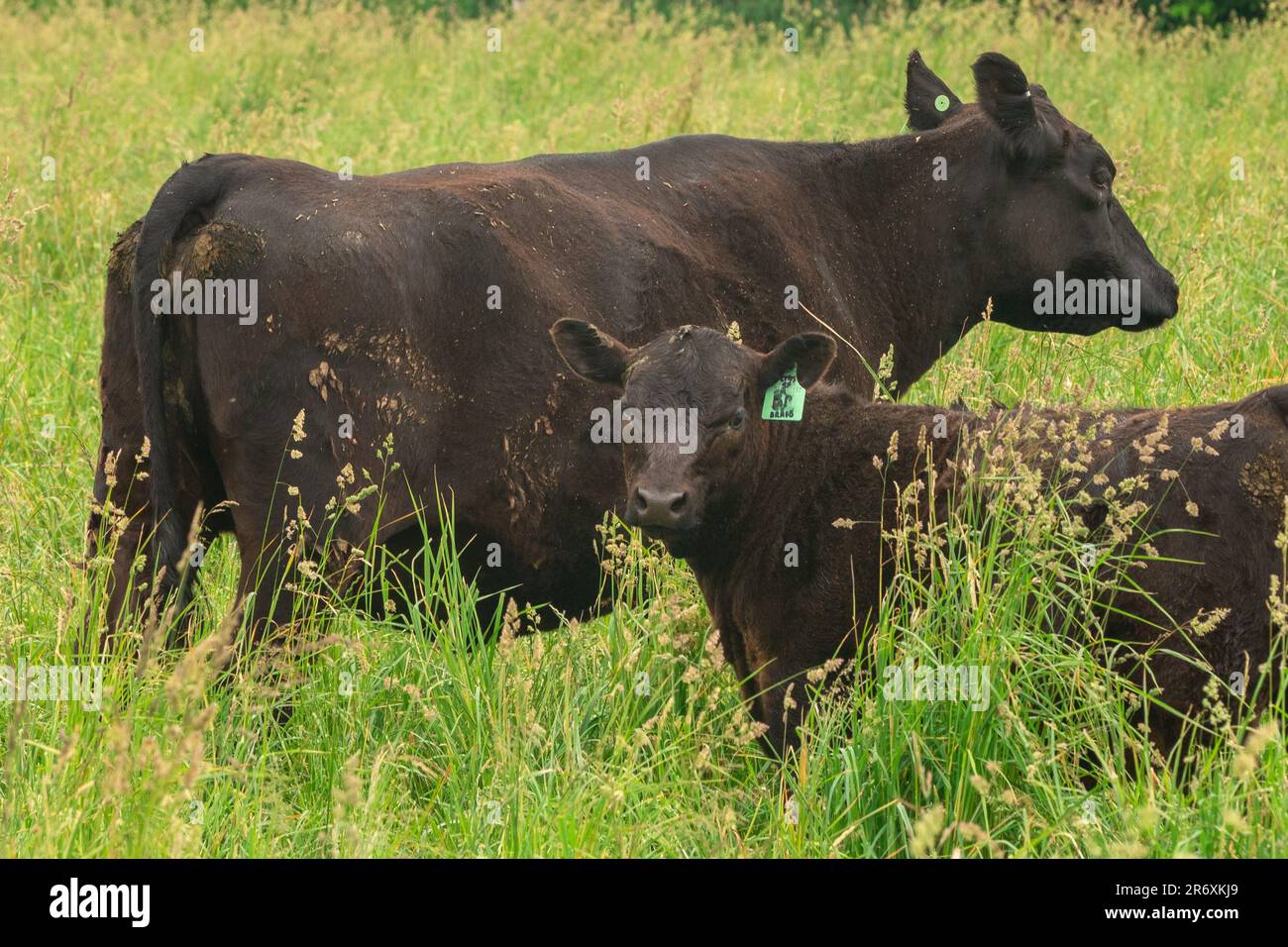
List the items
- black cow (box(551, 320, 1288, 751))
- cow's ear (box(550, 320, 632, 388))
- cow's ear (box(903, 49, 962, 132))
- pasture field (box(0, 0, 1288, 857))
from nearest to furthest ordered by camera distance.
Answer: pasture field (box(0, 0, 1288, 857)) < black cow (box(551, 320, 1288, 751)) < cow's ear (box(550, 320, 632, 388)) < cow's ear (box(903, 49, 962, 132))

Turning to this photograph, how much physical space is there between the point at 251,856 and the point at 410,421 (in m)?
1.59

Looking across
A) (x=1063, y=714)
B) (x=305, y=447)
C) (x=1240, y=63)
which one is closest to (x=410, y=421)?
(x=305, y=447)

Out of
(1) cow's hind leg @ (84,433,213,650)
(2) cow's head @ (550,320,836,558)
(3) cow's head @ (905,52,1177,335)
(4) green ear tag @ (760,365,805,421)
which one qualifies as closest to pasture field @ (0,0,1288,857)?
(1) cow's hind leg @ (84,433,213,650)

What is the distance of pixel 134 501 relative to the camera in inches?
208

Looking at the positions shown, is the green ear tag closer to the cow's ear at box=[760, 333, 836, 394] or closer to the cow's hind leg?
the cow's ear at box=[760, 333, 836, 394]

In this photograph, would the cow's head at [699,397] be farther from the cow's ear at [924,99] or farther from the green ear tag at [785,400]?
the cow's ear at [924,99]

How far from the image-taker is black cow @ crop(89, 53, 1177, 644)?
16.3ft

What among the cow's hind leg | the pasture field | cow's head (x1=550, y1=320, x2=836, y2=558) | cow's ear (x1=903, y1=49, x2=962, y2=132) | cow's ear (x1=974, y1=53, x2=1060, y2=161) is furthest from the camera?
cow's ear (x1=903, y1=49, x2=962, y2=132)

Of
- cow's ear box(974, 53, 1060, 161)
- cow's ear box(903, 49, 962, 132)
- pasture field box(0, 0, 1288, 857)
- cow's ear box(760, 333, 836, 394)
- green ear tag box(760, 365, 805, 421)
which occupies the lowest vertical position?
pasture field box(0, 0, 1288, 857)

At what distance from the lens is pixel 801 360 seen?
16.5ft

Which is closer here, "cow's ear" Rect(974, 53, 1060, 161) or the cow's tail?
the cow's tail

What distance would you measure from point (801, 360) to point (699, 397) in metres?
0.39

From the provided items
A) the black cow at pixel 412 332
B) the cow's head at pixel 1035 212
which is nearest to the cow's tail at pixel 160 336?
the black cow at pixel 412 332

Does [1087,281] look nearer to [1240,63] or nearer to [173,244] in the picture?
[173,244]
